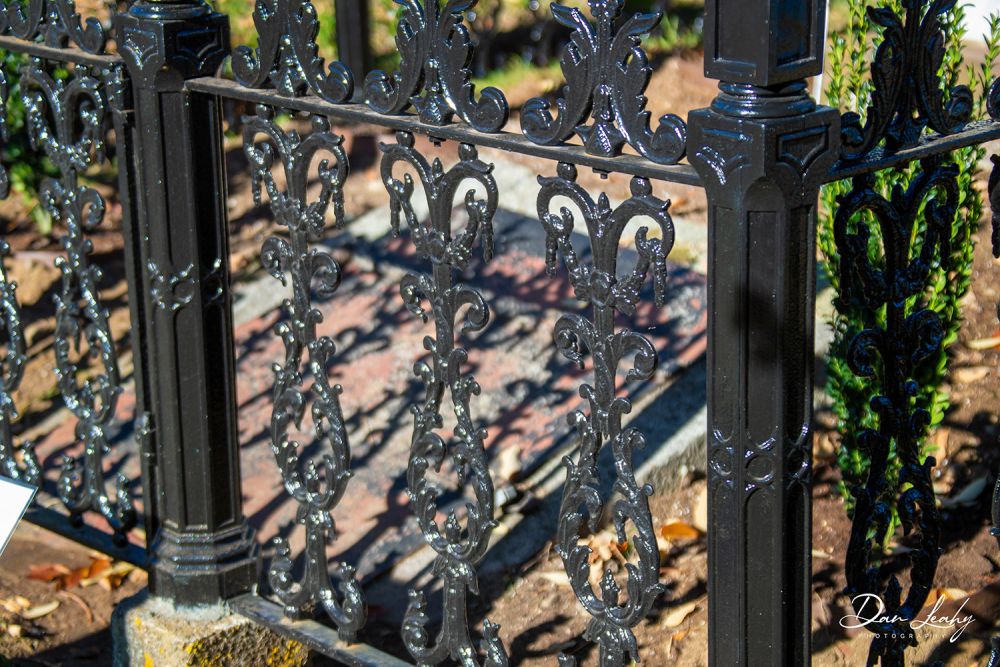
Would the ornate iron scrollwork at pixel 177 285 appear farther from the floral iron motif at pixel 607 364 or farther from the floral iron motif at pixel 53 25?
the floral iron motif at pixel 607 364

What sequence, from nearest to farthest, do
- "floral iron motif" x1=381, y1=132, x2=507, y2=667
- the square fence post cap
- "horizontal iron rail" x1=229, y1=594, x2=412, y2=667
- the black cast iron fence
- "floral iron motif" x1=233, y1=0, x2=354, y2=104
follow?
the square fence post cap
the black cast iron fence
"floral iron motif" x1=381, y1=132, x2=507, y2=667
"floral iron motif" x1=233, y1=0, x2=354, y2=104
"horizontal iron rail" x1=229, y1=594, x2=412, y2=667

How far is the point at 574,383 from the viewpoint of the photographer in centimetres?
511

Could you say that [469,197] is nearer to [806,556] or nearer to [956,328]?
[806,556]

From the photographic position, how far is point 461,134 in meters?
Result: 2.71

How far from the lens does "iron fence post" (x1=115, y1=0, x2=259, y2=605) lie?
3.20m

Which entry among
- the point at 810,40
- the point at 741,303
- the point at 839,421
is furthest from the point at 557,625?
the point at 810,40

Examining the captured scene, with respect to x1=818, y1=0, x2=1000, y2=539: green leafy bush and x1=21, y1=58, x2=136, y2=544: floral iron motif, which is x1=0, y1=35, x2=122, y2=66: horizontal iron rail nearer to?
x1=21, y1=58, x2=136, y2=544: floral iron motif

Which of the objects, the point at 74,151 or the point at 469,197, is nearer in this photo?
the point at 469,197

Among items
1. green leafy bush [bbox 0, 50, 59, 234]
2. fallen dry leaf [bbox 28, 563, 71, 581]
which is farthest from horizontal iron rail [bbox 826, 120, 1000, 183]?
green leafy bush [bbox 0, 50, 59, 234]

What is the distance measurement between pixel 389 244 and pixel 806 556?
400 centimetres

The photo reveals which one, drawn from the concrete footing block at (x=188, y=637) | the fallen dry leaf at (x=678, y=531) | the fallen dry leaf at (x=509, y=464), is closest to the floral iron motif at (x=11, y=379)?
the concrete footing block at (x=188, y=637)

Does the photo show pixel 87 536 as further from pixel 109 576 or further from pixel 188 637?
pixel 109 576

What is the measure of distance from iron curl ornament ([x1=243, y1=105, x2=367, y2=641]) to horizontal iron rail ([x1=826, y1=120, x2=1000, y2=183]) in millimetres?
1085

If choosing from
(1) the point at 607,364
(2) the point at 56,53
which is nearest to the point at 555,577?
(1) the point at 607,364
